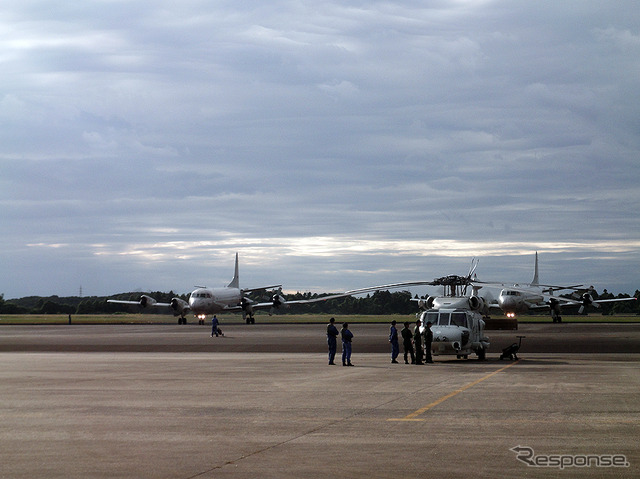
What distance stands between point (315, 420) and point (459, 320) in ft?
58.2

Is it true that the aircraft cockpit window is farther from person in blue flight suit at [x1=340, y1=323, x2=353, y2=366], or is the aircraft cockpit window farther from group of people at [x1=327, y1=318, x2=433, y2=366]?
person in blue flight suit at [x1=340, y1=323, x2=353, y2=366]

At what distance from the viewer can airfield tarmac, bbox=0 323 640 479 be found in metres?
10.2

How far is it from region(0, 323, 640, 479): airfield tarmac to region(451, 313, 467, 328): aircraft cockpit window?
2.81 meters

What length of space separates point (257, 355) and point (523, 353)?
1201cm

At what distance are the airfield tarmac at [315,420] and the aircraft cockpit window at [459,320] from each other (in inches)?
111

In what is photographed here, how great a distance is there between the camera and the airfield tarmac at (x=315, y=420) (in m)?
10.2

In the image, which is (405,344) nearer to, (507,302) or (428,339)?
(428,339)

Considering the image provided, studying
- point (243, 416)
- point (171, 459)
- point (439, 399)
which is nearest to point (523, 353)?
point (439, 399)

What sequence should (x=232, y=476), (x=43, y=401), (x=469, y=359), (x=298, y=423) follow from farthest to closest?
1. (x=469, y=359)
2. (x=43, y=401)
3. (x=298, y=423)
4. (x=232, y=476)

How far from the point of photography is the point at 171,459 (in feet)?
34.8

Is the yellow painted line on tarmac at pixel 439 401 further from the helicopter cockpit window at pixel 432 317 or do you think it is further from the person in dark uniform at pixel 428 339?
the helicopter cockpit window at pixel 432 317

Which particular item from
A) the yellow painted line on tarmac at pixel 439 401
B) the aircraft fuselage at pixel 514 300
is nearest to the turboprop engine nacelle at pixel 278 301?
the aircraft fuselage at pixel 514 300

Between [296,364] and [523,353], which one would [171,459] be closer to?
[296,364]

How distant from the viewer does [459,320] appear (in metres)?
31.2
